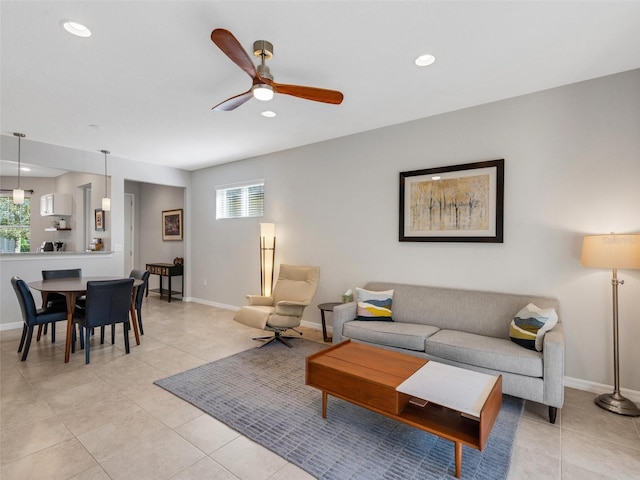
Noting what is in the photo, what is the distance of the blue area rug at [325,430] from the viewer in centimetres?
182

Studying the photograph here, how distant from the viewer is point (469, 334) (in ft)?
9.59

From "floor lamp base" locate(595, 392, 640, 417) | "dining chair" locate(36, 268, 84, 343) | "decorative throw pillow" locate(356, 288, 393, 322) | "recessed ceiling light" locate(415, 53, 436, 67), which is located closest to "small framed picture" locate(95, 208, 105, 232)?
"dining chair" locate(36, 268, 84, 343)

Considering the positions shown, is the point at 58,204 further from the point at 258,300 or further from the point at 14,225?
the point at 258,300

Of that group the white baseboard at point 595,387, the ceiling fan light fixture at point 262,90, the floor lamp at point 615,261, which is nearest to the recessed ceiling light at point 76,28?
the ceiling fan light fixture at point 262,90

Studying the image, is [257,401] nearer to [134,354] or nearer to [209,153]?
[134,354]

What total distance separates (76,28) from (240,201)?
361 centimetres

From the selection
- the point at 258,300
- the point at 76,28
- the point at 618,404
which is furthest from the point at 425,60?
the point at 258,300

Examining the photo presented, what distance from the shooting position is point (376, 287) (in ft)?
12.5

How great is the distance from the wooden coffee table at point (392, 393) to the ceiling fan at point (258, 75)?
191 centimetres

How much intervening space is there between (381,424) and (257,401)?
3.16ft

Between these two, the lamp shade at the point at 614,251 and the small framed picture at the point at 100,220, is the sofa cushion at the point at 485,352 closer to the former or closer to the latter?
the lamp shade at the point at 614,251

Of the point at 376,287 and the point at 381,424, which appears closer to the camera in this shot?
the point at 381,424

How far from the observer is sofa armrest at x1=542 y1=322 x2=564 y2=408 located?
2.21 metres

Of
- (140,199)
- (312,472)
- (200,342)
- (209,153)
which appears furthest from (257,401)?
(140,199)
